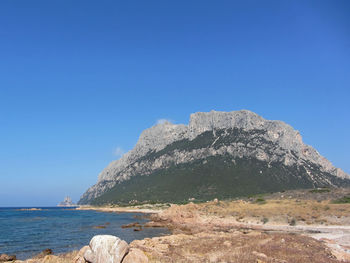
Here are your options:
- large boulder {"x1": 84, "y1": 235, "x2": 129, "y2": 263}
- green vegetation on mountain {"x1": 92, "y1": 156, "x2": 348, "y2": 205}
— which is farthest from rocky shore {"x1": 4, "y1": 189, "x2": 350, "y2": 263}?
green vegetation on mountain {"x1": 92, "y1": 156, "x2": 348, "y2": 205}

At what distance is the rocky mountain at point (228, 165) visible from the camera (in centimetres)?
14250

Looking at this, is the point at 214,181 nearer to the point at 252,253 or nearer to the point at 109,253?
the point at 252,253

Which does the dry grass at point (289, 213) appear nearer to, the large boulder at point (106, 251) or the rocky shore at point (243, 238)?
the rocky shore at point (243, 238)

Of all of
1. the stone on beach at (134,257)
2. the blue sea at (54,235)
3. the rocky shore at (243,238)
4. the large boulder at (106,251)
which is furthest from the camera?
the blue sea at (54,235)

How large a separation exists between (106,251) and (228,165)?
14548cm

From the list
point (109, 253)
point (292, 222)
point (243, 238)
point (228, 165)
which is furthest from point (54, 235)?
point (228, 165)

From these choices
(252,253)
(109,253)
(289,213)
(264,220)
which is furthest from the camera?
(289,213)

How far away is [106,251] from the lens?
628 inches

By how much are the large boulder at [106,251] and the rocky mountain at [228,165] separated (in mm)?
116605

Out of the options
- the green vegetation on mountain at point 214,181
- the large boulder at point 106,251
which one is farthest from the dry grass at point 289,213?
the green vegetation on mountain at point 214,181

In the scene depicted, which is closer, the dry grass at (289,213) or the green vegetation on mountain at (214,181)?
the dry grass at (289,213)

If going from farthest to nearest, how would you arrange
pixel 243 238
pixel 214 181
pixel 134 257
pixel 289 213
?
pixel 214 181 < pixel 289 213 < pixel 243 238 < pixel 134 257

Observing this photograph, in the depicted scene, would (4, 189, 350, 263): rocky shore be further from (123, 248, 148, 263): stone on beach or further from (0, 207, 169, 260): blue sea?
(0, 207, 169, 260): blue sea

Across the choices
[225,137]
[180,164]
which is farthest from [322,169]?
[180,164]
